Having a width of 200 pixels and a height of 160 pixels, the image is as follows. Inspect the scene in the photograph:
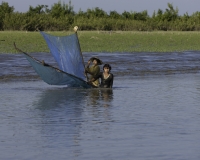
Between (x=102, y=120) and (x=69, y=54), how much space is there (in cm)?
497

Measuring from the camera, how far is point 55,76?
1241cm

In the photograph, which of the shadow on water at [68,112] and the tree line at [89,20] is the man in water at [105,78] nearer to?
the shadow on water at [68,112]

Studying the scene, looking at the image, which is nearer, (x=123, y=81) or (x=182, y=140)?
(x=182, y=140)

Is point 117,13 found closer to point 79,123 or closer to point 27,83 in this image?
point 27,83

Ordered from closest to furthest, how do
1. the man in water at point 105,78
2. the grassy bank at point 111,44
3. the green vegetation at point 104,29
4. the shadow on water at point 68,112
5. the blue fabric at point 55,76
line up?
the shadow on water at point 68,112, the blue fabric at point 55,76, the man in water at point 105,78, the grassy bank at point 111,44, the green vegetation at point 104,29

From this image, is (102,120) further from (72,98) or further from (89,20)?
(89,20)

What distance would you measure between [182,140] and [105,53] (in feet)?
54.7

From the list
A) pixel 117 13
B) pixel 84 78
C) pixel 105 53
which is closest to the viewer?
pixel 84 78

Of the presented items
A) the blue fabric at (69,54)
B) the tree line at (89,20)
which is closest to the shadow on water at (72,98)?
the blue fabric at (69,54)

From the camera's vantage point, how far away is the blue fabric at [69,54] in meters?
13.6

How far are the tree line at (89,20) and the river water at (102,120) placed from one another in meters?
30.6

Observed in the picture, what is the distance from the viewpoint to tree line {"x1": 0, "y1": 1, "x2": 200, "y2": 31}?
Result: 46.4m

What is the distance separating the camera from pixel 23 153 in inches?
264

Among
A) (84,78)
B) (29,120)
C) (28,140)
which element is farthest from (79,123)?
(84,78)
